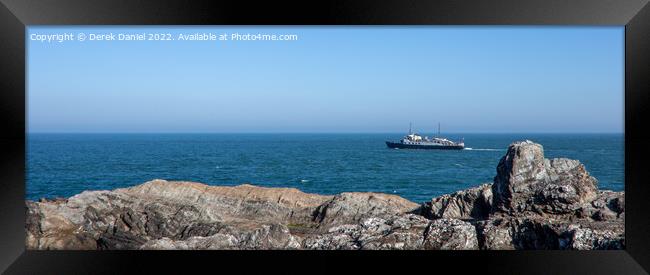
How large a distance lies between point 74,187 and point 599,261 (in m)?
21.3

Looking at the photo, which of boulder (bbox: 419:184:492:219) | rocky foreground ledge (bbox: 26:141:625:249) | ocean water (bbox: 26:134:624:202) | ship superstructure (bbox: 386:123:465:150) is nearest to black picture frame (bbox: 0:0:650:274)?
rocky foreground ledge (bbox: 26:141:625:249)

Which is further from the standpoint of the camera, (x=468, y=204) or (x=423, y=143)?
(x=423, y=143)

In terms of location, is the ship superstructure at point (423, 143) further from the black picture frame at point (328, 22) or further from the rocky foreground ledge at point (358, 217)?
the black picture frame at point (328, 22)

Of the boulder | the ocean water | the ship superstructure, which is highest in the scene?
the ship superstructure

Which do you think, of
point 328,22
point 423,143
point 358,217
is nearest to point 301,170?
point 423,143

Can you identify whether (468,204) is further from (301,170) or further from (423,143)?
(423,143)

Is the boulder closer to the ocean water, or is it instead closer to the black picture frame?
the black picture frame

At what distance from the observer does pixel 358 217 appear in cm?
1027

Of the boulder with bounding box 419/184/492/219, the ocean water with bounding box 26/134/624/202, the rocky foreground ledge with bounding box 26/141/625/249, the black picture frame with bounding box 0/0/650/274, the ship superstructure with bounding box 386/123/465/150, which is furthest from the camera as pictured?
the ship superstructure with bounding box 386/123/465/150

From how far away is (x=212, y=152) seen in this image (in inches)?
1526

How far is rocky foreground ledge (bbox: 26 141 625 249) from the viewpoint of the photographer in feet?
17.7

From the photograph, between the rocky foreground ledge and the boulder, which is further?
the boulder

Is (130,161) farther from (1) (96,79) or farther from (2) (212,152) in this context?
(2) (212,152)

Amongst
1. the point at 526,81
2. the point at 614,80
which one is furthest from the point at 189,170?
the point at 614,80
